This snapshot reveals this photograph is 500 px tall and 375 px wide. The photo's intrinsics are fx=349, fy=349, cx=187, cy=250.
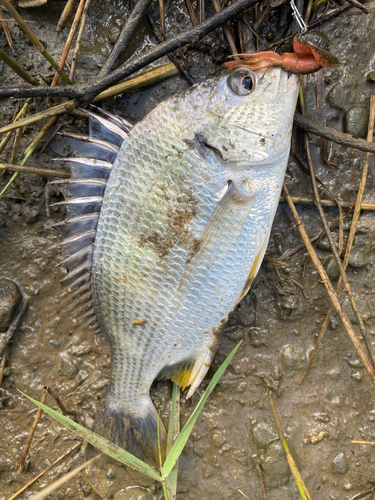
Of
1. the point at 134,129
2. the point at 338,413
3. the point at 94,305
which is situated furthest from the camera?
the point at 338,413

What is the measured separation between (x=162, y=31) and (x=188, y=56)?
0.21m

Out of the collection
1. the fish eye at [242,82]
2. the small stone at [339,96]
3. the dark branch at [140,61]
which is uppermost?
the dark branch at [140,61]

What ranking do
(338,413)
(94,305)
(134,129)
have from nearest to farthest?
(134,129)
(94,305)
(338,413)

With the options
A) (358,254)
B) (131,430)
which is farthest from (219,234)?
(131,430)

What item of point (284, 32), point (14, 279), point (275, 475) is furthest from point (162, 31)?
point (275, 475)

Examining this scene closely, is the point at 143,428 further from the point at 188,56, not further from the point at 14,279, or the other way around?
the point at 188,56

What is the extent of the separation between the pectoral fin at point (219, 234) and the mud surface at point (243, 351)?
502 mm

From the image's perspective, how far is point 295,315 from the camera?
223 centimetres

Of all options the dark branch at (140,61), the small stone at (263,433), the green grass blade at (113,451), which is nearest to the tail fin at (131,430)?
the green grass blade at (113,451)

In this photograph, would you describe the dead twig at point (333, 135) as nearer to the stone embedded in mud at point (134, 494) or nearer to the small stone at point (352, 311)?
the small stone at point (352, 311)

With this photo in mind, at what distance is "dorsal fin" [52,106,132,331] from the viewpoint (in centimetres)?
189

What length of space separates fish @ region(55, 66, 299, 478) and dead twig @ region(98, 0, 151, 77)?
27cm

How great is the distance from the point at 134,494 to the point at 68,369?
0.86 m

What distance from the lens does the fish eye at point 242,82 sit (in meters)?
1.68
